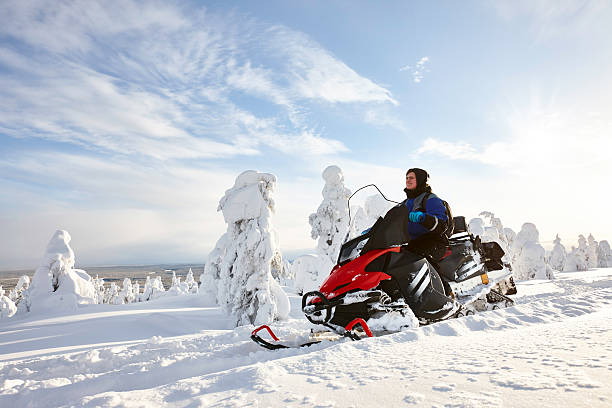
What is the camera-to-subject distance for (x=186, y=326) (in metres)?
12.5

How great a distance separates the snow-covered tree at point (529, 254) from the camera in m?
31.7

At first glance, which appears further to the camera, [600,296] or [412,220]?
[600,296]

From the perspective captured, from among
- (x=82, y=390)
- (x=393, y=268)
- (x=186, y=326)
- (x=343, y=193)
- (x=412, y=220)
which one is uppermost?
(x=343, y=193)

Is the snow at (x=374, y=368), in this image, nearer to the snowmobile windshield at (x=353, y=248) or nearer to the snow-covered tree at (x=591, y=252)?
the snowmobile windshield at (x=353, y=248)

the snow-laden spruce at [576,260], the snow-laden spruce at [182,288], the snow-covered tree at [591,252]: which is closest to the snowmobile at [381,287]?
the snow-laden spruce at [182,288]

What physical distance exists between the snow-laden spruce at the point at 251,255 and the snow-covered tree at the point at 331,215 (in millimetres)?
7935

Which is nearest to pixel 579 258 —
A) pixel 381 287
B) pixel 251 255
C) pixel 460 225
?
pixel 251 255

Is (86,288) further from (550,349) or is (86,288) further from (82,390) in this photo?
(550,349)

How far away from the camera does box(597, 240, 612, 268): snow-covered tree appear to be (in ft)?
164

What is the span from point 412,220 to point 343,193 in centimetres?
1741

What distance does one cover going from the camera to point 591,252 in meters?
48.1

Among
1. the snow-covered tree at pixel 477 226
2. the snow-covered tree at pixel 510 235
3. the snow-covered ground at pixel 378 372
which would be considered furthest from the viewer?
the snow-covered tree at pixel 510 235

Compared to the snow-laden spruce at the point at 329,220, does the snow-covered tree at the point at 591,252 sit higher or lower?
lower

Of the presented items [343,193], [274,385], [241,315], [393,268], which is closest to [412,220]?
[393,268]
